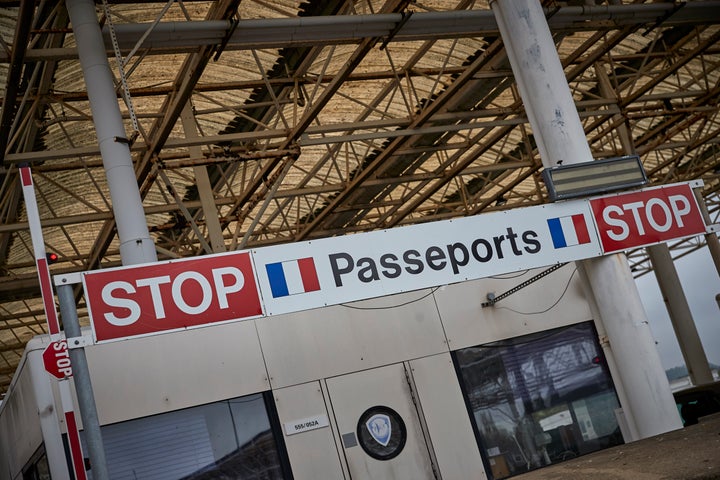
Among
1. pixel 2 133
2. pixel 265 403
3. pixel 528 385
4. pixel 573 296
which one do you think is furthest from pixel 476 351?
pixel 2 133

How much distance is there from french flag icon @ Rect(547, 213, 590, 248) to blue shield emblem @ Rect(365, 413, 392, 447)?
4.35 m

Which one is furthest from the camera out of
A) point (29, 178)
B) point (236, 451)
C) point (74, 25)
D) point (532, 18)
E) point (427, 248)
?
point (74, 25)

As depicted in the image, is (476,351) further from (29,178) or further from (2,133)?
(2,133)

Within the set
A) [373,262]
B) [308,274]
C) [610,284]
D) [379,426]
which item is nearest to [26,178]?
[308,274]

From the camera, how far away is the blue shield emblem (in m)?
11.0

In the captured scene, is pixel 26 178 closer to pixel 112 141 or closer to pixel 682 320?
pixel 112 141

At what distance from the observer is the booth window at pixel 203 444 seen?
10023 millimetres

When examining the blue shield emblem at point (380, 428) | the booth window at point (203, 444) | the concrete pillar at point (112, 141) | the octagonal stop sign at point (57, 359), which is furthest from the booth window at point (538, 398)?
the octagonal stop sign at point (57, 359)

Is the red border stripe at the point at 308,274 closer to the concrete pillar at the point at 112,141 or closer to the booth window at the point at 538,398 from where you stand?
the concrete pillar at the point at 112,141

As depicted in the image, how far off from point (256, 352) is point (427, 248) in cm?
423

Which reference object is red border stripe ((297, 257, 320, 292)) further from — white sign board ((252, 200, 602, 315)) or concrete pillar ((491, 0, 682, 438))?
concrete pillar ((491, 0, 682, 438))

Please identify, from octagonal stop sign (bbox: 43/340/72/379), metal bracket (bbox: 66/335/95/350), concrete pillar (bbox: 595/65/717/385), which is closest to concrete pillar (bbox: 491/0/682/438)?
metal bracket (bbox: 66/335/95/350)

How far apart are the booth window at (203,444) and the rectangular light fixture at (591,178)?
5051 mm

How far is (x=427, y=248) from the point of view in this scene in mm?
7406
